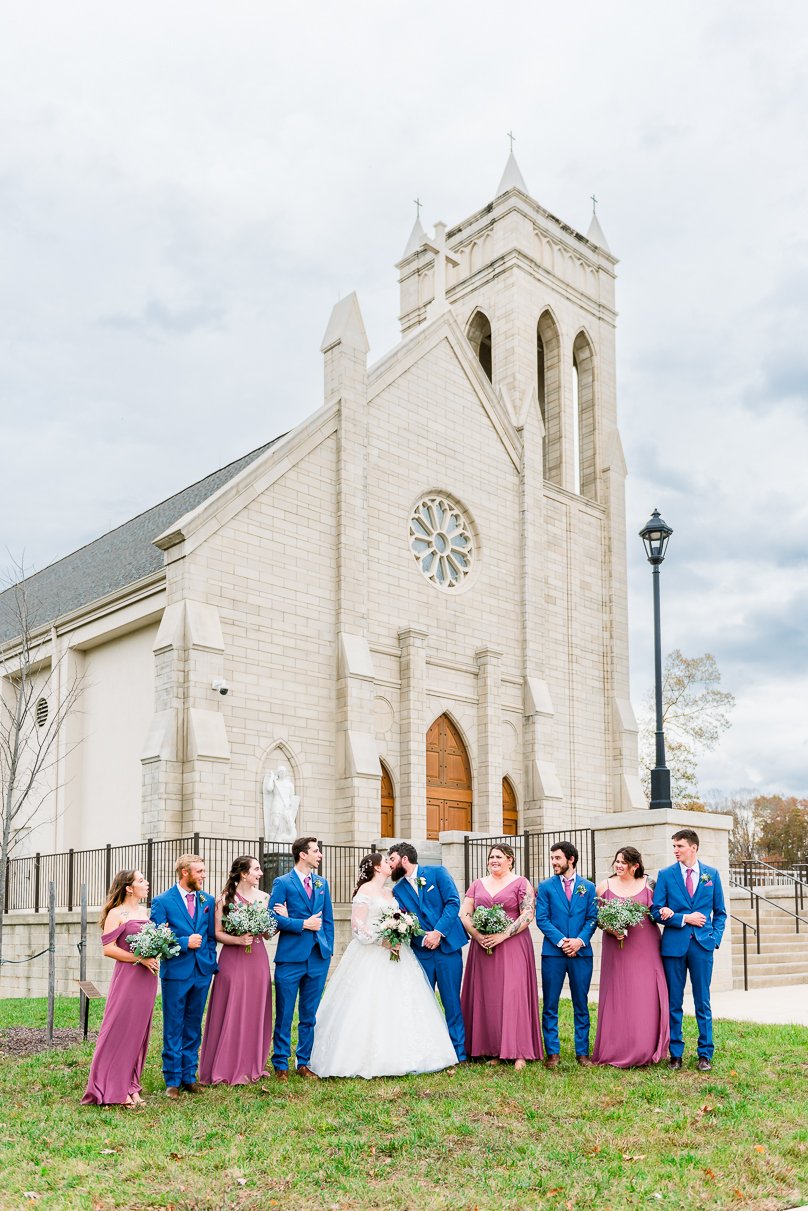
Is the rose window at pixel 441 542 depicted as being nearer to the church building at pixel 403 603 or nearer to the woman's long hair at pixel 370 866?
the church building at pixel 403 603

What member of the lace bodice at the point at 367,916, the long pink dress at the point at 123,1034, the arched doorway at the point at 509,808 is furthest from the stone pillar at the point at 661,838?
the arched doorway at the point at 509,808

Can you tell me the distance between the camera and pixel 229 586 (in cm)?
2308

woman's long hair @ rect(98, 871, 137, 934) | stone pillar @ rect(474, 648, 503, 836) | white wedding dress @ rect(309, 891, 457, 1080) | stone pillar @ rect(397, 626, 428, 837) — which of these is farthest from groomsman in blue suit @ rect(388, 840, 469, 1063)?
stone pillar @ rect(474, 648, 503, 836)

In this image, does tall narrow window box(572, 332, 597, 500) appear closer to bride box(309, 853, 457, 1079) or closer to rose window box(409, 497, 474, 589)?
rose window box(409, 497, 474, 589)

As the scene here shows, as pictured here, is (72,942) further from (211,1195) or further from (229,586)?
(211,1195)

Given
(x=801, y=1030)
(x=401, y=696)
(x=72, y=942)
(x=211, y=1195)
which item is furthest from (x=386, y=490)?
(x=211, y=1195)

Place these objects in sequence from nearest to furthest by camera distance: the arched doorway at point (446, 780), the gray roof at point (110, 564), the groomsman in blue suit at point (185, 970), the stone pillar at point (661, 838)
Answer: the groomsman in blue suit at point (185, 970) < the stone pillar at point (661, 838) < the arched doorway at point (446, 780) < the gray roof at point (110, 564)

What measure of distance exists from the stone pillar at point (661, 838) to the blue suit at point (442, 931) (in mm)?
5550

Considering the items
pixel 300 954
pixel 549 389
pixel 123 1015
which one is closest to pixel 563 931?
pixel 300 954

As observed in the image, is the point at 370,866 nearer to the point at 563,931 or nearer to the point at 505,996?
the point at 505,996

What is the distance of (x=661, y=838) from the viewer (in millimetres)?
15141

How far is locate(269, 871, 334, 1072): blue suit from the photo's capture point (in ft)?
31.4

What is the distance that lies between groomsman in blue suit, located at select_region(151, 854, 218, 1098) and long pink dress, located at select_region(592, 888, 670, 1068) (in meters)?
3.27

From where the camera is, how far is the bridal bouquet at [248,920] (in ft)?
30.3
